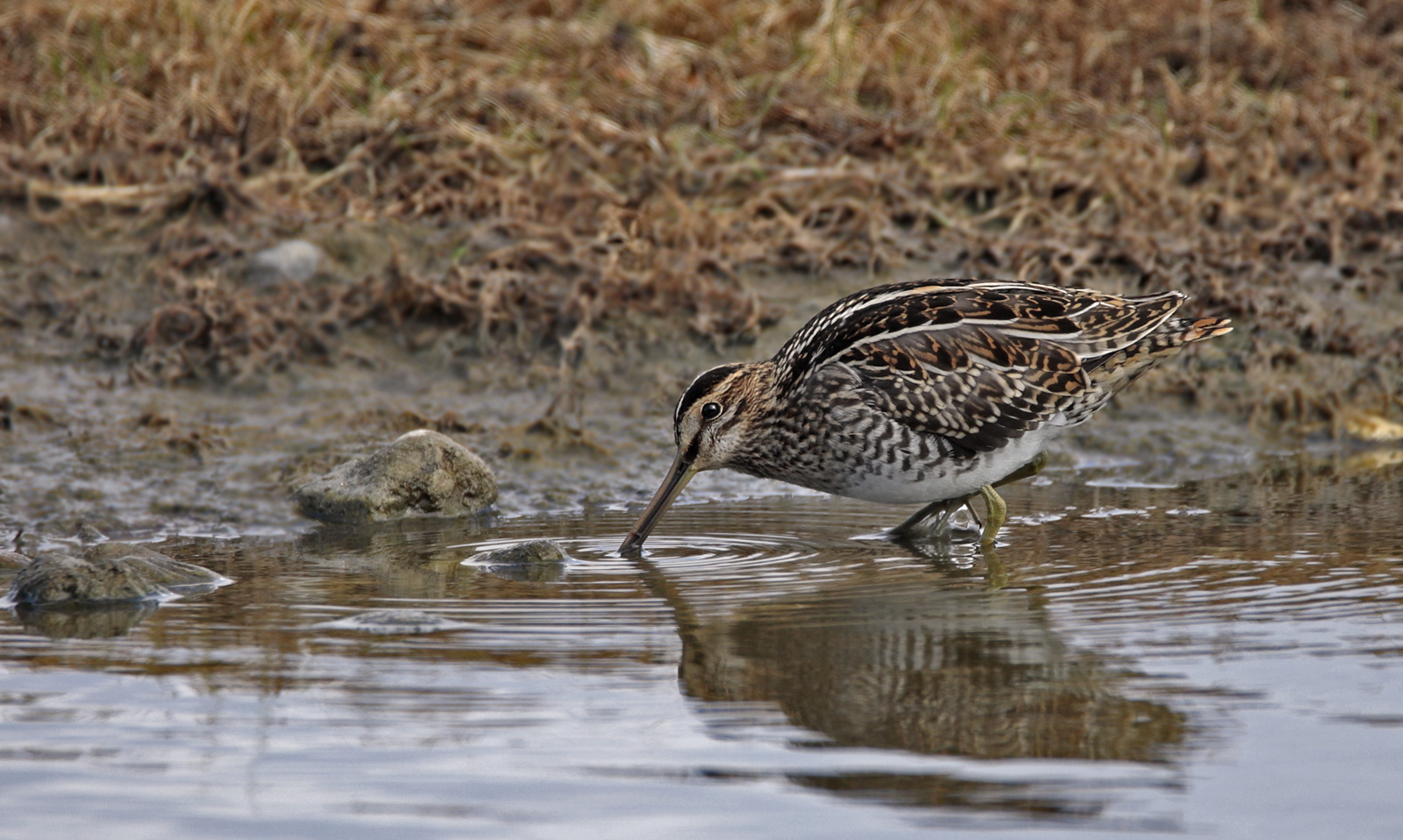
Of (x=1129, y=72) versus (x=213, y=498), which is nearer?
(x=213, y=498)

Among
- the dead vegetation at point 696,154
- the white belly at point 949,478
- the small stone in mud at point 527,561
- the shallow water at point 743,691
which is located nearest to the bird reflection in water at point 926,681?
the shallow water at point 743,691

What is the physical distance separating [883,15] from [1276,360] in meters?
4.06

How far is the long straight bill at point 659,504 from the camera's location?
6.45 m

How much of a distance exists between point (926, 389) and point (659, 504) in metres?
1.11

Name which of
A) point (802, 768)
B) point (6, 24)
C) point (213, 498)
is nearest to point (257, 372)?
point (213, 498)

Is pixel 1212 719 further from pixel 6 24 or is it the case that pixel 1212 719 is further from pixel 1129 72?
pixel 6 24

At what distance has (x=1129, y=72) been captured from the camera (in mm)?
11023

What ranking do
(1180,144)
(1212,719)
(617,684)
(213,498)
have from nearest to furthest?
(1212,719)
(617,684)
(213,498)
(1180,144)

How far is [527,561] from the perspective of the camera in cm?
619

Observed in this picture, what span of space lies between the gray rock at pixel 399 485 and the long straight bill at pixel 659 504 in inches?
34.2

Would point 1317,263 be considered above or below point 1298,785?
above

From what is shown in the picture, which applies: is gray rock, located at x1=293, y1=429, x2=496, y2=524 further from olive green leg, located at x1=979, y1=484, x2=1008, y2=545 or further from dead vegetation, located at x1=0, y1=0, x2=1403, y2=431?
olive green leg, located at x1=979, y1=484, x2=1008, y2=545

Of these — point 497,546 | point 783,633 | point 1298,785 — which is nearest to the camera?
point 1298,785

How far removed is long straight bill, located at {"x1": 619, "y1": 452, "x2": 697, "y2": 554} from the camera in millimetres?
6449
